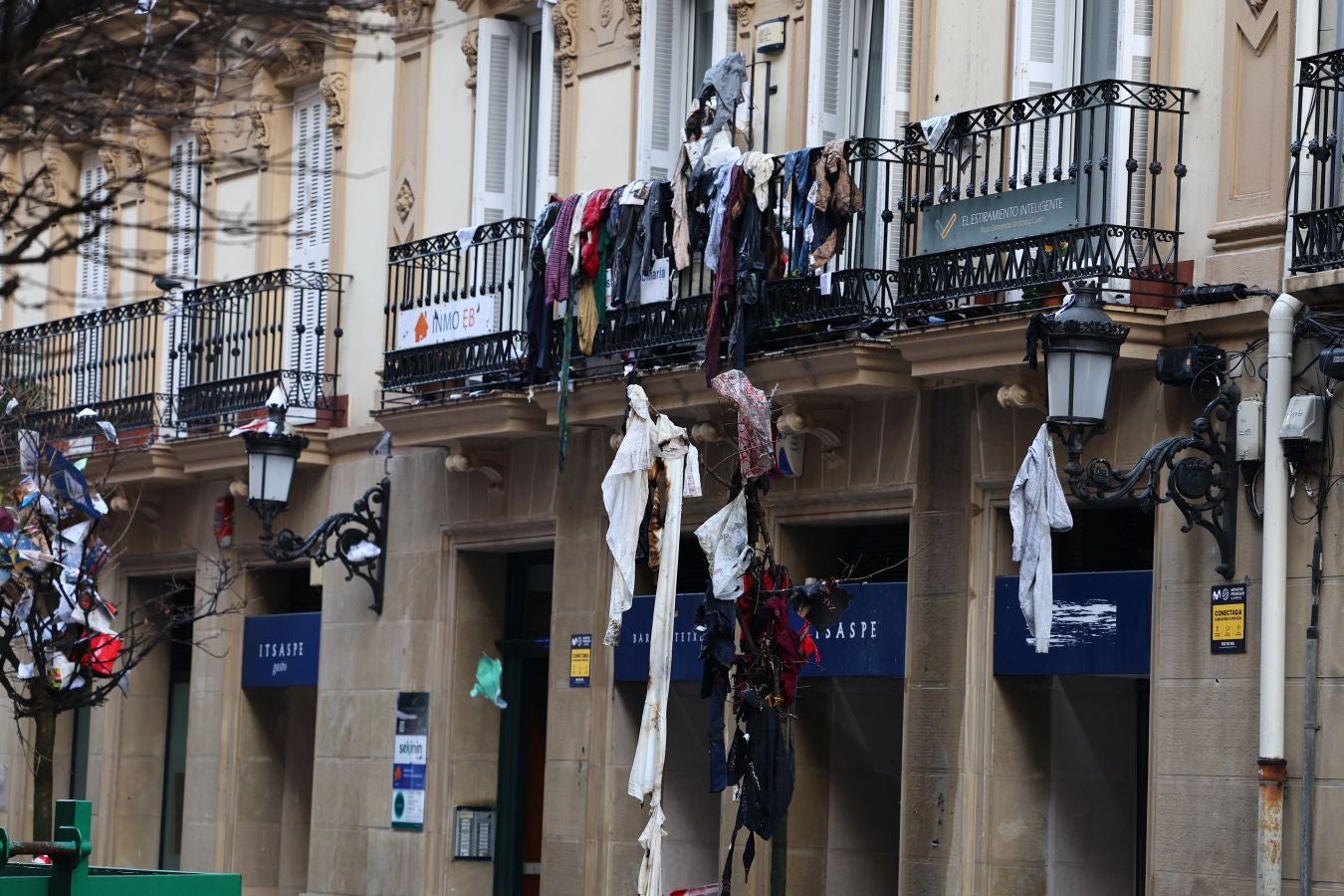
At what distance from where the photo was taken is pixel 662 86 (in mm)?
18609

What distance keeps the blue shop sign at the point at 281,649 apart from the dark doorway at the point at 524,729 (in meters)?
2.02

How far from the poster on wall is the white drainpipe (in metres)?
8.05

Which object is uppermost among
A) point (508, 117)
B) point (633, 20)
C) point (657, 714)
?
point (633, 20)

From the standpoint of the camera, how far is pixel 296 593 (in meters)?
22.7

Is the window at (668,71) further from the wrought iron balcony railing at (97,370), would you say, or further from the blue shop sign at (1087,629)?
the wrought iron balcony railing at (97,370)

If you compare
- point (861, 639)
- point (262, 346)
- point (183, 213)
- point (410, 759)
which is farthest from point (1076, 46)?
point (183, 213)

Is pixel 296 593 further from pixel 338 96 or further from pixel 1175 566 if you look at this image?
pixel 1175 566

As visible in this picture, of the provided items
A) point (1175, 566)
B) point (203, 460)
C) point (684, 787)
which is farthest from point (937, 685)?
point (203, 460)

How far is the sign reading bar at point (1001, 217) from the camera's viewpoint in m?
14.5

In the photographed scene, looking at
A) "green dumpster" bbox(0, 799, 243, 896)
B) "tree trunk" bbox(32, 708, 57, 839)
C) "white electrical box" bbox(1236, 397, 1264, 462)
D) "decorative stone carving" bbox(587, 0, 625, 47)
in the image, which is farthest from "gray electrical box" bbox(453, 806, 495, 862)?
"green dumpster" bbox(0, 799, 243, 896)

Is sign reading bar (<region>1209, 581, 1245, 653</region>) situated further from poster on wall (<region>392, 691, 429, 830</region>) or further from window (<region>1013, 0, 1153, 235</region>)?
poster on wall (<region>392, 691, 429, 830</region>)

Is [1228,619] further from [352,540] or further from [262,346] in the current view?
[262,346]

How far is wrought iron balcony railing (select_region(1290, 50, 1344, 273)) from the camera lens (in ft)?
43.3

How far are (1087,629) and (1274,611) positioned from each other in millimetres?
1575
